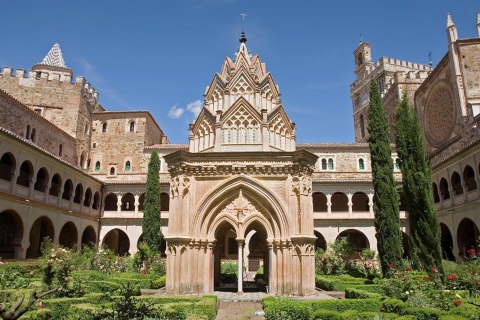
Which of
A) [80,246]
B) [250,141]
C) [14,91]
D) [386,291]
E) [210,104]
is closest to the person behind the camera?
[386,291]

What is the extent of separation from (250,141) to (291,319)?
8.93 m

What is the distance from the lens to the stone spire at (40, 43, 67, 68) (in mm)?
40469

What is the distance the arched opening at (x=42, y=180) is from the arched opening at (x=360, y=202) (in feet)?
90.7

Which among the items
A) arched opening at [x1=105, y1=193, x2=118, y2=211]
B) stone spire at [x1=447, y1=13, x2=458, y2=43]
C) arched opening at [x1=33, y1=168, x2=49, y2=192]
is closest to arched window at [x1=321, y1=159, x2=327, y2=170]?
stone spire at [x1=447, y1=13, x2=458, y2=43]

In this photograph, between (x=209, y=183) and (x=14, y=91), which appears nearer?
(x=209, y=183)

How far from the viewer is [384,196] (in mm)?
19578

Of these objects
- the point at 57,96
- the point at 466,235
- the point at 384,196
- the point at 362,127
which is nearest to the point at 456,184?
the point at 466,235

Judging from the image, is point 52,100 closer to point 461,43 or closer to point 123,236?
point 123,236

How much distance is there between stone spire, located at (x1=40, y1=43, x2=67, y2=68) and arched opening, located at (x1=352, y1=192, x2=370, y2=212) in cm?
3404

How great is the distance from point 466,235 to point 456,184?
4046 mm

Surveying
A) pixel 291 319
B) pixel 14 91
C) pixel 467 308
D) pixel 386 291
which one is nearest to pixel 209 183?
pixel 291 319

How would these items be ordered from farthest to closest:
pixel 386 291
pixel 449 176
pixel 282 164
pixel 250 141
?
pixel 449 176, pixel 250 141, pixel 282 164, pixel 386 291

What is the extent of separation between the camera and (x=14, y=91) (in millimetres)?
35000

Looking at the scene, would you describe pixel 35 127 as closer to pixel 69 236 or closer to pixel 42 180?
pixel 42 180
